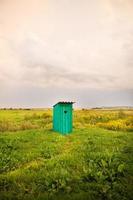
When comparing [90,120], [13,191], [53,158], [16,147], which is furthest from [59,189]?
[90,120]

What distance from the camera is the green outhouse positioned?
20.9 meters

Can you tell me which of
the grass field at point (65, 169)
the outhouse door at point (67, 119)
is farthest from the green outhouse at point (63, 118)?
the grass field at point (65, 169)

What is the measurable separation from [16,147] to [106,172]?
617 centimetres

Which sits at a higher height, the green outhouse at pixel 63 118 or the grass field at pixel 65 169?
the green outhouse at pixel 63 118

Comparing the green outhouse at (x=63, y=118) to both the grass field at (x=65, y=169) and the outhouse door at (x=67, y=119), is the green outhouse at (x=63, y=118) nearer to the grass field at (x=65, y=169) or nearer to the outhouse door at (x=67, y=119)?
the outhouse door at (x=67, y=119)

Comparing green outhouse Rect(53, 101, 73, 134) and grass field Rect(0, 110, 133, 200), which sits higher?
green outhouse Rect(53, 101, 73, 134)

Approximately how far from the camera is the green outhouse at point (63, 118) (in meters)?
20.9

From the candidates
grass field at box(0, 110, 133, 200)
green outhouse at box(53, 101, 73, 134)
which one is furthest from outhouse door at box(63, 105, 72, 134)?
grass field at box(0, 110, 133, 200)

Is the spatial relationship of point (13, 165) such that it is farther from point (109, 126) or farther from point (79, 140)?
point (109, 126)

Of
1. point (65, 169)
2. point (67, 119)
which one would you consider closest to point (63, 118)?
point (67, 119)

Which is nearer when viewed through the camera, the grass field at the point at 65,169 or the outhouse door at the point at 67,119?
the grass field at the point at 65,169

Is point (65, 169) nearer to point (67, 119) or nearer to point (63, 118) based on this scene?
point (63, 118)

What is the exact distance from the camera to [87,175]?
10102 mm

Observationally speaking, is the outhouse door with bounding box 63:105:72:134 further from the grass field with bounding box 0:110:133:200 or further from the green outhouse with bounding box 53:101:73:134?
the grass field with bounding box 0:110:133:200
